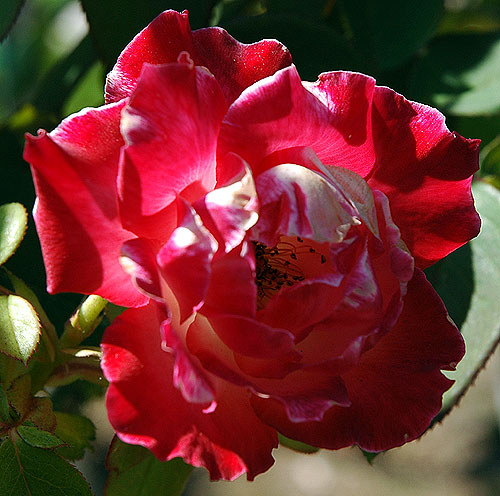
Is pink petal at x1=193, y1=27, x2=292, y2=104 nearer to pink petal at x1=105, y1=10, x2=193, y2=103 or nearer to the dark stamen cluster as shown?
pink petal at x1=105, y1=10, x2=193, y2=103

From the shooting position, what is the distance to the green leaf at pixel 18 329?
1.63ft

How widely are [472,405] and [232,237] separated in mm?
2595

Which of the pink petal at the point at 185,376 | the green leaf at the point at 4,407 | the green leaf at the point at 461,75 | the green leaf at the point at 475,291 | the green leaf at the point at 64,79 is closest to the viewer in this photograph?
the pink petal at the point at 185,376

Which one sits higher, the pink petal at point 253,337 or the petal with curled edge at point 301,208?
the petal with curled edge at point 301,208

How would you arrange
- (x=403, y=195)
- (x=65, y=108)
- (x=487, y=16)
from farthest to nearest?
(x=487, y=16), (x=65, y=108), (x=403, y=195)

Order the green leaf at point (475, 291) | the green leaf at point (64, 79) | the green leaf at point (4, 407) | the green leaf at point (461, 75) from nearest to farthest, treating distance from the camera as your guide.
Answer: the green leaf at point (4, 407)
the green leaf at point (475, 291)
the green leaf at point (461, 75)
the green leaf at point (64, 79)

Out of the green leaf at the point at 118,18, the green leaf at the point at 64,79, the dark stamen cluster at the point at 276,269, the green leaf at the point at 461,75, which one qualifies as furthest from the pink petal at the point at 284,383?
the green leaf at the point at 64,79

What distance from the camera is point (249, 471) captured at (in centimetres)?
47

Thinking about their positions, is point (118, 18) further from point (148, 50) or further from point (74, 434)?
point (74, 434)

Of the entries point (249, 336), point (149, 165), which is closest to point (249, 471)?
point (249, 336)

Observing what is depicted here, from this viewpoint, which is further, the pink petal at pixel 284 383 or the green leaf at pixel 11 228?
the green leaf at pixel 11 228

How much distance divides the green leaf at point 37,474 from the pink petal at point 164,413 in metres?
0.15

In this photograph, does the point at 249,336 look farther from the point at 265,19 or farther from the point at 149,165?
the point at 265,19

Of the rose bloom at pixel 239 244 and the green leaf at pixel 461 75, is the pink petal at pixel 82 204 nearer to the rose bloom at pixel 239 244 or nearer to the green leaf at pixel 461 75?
the rose bloom at pixel 239 244
